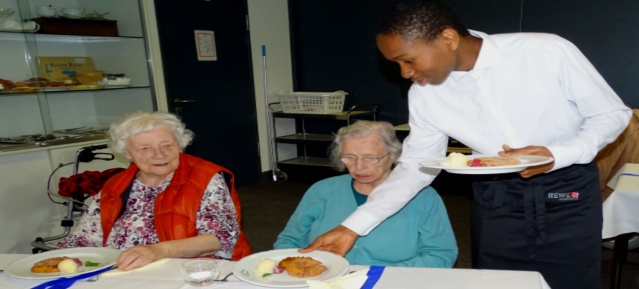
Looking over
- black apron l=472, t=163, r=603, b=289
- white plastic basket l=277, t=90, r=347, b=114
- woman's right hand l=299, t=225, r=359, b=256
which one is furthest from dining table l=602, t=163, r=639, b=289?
white plastic basket l=277, t=90, r=347, b=114

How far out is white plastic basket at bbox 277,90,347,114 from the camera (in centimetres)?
509

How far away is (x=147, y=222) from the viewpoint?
1.87m

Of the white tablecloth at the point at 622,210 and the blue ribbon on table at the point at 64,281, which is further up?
the blue ribbon on table at the point at 64,281

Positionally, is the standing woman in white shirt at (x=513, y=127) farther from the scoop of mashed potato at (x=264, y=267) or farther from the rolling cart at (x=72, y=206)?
the rolling cart at (x=72, y=206)

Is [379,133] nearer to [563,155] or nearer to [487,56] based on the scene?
[487,56]

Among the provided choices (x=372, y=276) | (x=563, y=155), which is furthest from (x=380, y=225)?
(x=563, y=155)

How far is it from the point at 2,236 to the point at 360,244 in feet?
8.18

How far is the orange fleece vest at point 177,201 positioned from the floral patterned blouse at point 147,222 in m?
0.03

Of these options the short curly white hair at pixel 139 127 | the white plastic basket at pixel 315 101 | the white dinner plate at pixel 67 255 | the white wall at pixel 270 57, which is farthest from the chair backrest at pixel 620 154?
the white wall at pixel 270 57

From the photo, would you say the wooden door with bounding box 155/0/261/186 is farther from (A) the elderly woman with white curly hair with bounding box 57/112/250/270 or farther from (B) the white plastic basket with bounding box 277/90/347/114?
(A) the elderly woman with white curly hair with bounding box 57/112/250/270

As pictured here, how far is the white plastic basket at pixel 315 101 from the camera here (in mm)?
5086

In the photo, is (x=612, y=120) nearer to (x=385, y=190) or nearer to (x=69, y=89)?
(x=385, y=190)

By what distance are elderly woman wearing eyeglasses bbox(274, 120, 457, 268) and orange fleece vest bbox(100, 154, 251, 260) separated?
0.32 m

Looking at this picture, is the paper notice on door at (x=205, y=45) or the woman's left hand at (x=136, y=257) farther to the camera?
the paper notice on door at (x=205, y=45)
